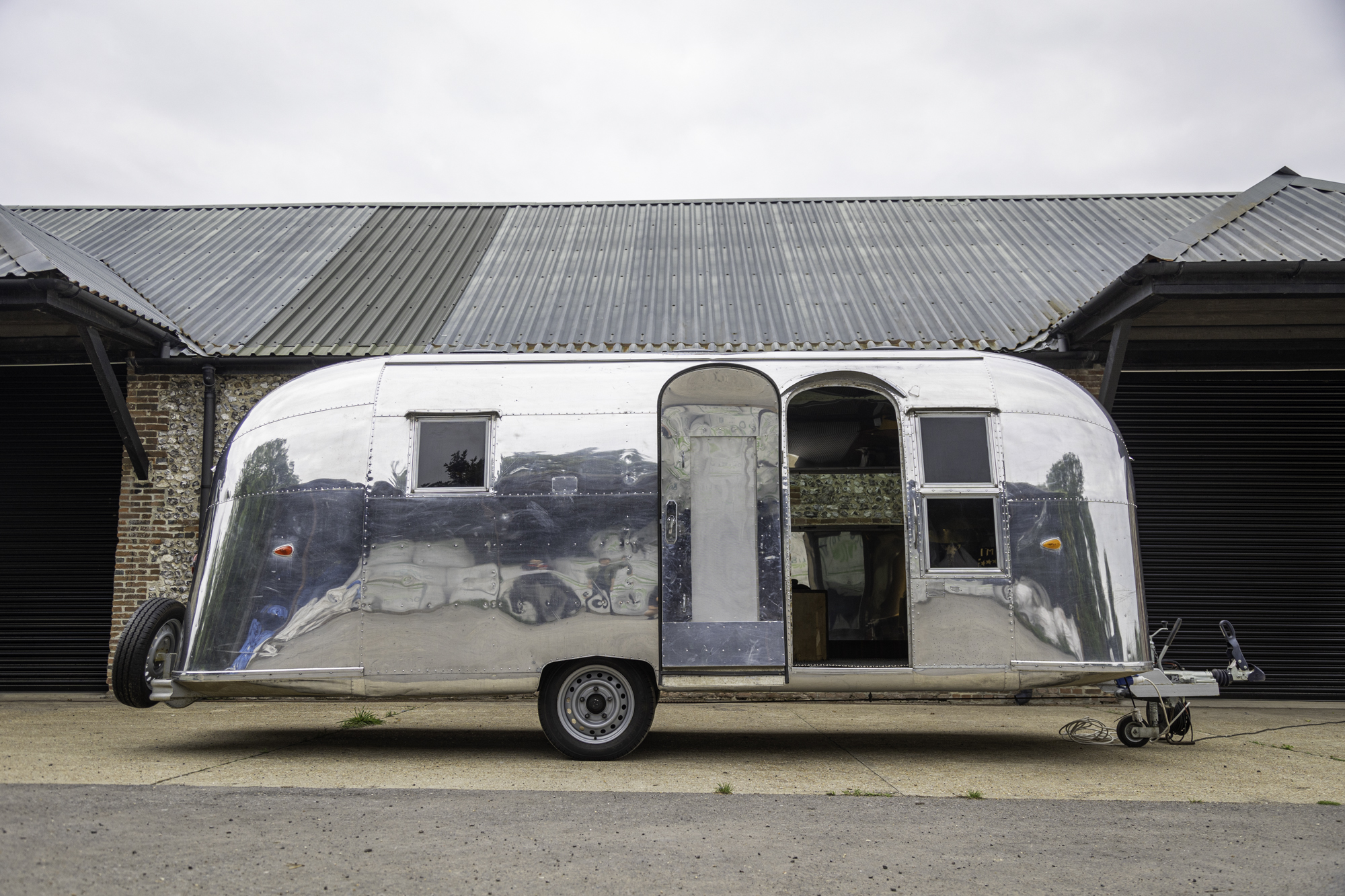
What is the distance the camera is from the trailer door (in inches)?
256

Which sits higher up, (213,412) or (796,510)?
(213,412)

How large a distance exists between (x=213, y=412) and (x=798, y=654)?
6828 millimetres

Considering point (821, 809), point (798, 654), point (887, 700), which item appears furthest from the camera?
point (887, 700)

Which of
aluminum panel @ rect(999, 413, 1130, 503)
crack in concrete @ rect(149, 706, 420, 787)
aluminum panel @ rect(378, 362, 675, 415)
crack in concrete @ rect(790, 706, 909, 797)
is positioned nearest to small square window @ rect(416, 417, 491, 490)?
aluminum panel @ rect(378, 362, 675, 415)

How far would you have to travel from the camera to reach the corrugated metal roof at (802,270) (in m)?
11.0

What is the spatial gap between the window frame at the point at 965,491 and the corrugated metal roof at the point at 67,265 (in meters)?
7.84

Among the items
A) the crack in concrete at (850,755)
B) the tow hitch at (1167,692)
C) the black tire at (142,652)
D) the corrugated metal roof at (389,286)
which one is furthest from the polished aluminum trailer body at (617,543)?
the corrugated metal roof at (389,286)

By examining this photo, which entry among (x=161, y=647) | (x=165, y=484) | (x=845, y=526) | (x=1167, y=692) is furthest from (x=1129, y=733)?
(x=165, y=484)

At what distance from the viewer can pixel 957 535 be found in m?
6.64

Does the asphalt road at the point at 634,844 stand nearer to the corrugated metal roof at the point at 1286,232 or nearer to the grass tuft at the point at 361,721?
the grass tuft at the point at 361,721

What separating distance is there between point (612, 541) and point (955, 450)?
2.51m

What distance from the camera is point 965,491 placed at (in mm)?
6695

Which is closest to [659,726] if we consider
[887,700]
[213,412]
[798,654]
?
[798,654]

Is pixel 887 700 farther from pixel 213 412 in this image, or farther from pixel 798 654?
pixel 213 412
